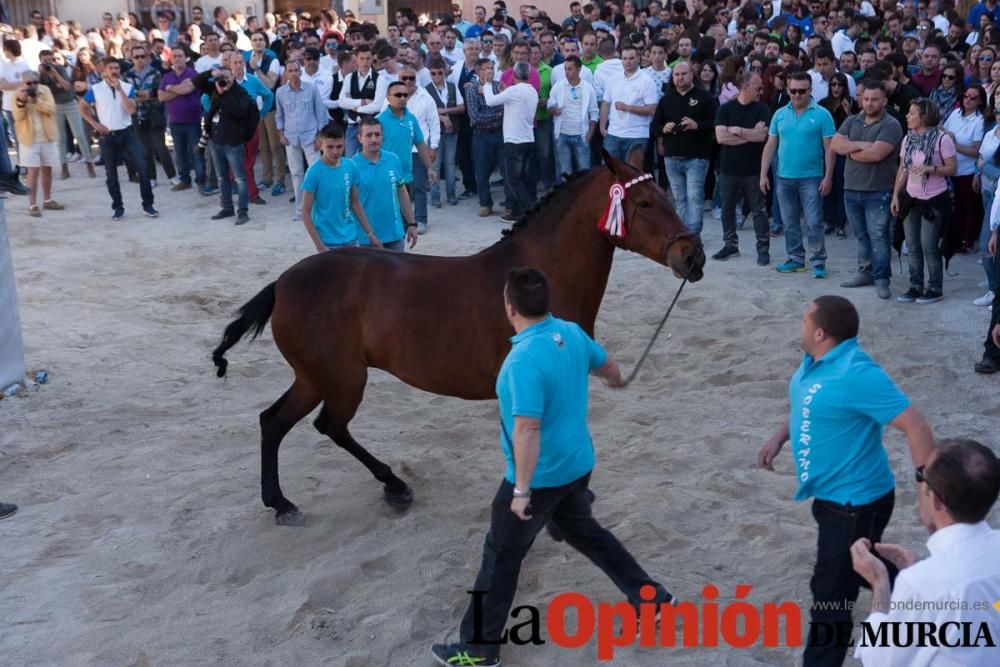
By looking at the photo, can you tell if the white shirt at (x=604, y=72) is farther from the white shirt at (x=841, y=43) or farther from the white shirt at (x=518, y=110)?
the white shirt at (x=841, y=43)

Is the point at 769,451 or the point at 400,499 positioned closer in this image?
the point at 769,451

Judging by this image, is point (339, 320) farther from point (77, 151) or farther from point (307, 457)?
point (77, 151)

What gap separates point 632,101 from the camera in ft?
41.6

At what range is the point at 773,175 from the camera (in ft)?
39.6

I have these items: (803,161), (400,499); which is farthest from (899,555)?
(803,161)

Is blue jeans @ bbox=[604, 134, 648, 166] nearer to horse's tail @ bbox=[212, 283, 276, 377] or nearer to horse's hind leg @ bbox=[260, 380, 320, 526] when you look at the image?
horse's tail @ bbox=[212, 283, 276, 377]

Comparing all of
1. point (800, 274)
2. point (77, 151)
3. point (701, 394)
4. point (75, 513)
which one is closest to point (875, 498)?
point (701, 394)

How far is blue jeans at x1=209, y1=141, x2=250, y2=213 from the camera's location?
1400 cm

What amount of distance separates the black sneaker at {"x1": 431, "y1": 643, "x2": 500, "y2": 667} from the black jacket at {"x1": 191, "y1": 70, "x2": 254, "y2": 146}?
35.2ft

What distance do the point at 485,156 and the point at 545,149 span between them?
0.81 meters

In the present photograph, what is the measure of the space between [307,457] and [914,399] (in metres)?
4.34

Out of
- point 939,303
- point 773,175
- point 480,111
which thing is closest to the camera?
point 939,303

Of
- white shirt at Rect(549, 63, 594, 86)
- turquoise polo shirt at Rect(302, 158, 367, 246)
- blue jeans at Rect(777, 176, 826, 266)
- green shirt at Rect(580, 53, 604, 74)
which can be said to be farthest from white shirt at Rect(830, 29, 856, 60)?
turquoise polo shirt at Rect(302, 158, 367, 246)

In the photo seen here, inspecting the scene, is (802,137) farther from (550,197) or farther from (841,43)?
(841,43)
